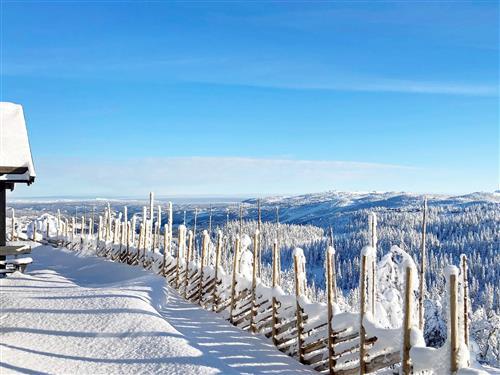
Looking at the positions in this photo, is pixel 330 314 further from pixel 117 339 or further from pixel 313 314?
pixel 117 339

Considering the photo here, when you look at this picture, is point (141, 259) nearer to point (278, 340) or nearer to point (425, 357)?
point (278, 340)

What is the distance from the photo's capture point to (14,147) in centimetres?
1270

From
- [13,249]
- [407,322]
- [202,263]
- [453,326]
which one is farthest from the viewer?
[202,263]

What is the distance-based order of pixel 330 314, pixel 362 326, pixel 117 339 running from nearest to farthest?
pixel 362 326, pixel 330 314, pixel 117 339

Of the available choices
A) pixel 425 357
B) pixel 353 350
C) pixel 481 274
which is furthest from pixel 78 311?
pixel 481 274

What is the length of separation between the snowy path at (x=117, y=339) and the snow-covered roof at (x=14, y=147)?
9.01 feet

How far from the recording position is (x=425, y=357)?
5.46 m

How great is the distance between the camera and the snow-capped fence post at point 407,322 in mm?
5598

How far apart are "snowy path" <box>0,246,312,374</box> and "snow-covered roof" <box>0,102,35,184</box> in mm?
2747

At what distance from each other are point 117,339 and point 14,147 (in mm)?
7101

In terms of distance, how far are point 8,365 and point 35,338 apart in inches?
52.5

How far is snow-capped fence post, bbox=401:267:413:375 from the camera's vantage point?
5.60 metres

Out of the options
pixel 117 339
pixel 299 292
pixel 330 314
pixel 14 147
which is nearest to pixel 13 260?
pixel 14 147

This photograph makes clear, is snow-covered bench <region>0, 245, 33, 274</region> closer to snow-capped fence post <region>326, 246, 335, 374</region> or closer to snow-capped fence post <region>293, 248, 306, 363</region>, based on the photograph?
snow-capped fence post <region>293, 248, 306, 363</region>
